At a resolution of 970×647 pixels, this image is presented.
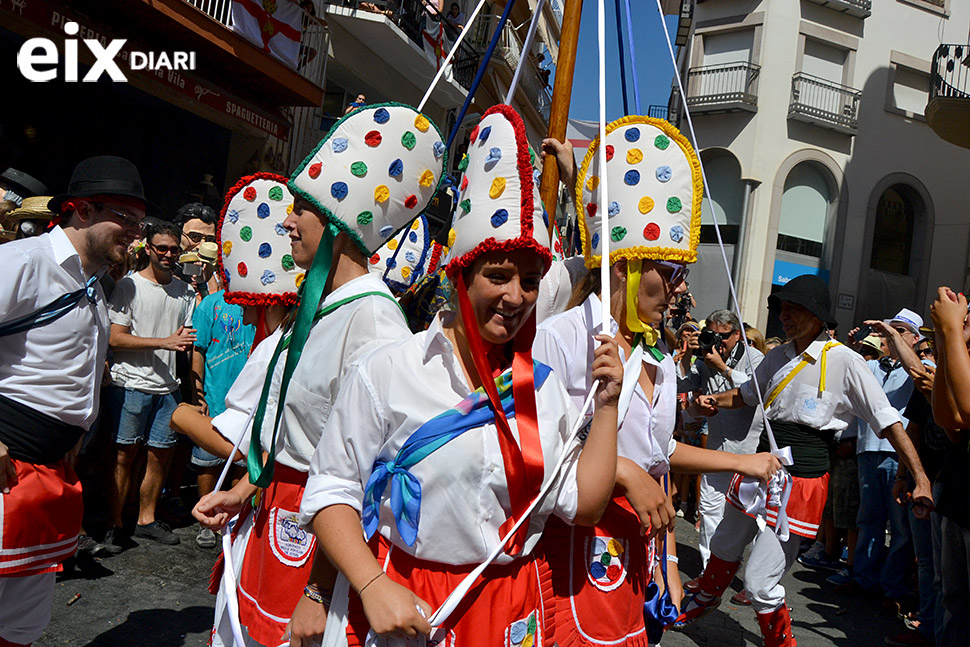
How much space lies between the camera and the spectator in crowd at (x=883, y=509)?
6.51 meters

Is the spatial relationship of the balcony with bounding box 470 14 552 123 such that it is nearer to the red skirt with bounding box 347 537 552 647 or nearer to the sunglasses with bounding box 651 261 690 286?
the sunglasses with bounding box 651 261 690 286

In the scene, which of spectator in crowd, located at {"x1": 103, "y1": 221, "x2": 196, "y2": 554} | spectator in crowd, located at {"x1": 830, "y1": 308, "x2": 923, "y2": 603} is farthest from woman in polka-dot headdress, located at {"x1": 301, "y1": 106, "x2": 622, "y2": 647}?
spectator in crowd, located at {"x1": 830, "y1": 308, "x2": 923, "y2": 603}

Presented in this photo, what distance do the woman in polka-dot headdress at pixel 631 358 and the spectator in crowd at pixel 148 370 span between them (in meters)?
3.42

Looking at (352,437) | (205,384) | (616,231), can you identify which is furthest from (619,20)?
(205,384)

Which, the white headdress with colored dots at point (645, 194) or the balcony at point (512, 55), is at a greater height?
the balcony at point (512, 55)

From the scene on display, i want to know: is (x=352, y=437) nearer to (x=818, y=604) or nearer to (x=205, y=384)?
(x=205, y=384)

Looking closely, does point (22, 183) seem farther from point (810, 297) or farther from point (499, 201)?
point (810, 297)

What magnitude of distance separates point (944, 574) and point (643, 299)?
7.84 ft

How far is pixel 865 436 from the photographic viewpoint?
23.3 ft

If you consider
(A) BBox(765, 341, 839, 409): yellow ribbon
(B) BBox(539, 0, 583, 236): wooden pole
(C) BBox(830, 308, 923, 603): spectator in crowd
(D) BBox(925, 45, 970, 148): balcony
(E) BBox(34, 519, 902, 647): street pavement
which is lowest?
(E) BBox(34, 519, 902, 647): street pavement

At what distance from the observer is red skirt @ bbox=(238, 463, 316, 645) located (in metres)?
2.34

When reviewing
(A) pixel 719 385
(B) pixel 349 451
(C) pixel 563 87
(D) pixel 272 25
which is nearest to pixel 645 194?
(C) pixel 563 87

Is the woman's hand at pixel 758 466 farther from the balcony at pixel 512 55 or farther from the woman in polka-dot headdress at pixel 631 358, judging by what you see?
the balcony at pixel 512 55

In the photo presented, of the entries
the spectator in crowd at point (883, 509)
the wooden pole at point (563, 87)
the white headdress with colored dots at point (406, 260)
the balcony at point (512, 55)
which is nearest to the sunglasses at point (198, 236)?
the white headdress with colored dots at point (406, 260)
